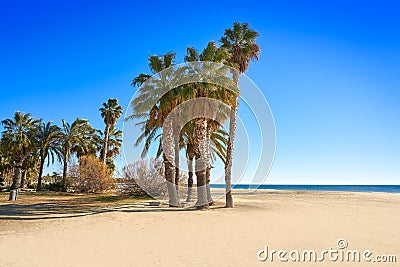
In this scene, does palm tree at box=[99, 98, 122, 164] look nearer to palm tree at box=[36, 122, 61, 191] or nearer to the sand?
palm tree at box=[36, 122, 61, 191]

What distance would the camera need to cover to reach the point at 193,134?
22.7 metres

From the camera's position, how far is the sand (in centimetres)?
803

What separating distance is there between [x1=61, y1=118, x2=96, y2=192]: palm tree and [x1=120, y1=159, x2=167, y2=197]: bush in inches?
515

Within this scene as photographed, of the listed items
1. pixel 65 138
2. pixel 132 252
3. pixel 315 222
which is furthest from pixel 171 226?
pixel 65 138

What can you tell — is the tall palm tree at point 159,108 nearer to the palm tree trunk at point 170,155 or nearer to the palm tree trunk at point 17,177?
the palm tree trunk at point 170,155

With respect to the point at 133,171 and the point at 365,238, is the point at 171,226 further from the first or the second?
the point at 133,171

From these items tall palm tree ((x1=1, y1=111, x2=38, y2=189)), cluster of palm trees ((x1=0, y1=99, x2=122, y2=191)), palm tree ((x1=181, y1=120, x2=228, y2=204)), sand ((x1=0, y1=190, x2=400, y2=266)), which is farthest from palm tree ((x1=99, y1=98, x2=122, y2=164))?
sand ((x1=0, y1=190, x2=400, y2=266))

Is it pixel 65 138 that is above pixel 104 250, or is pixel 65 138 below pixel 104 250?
above

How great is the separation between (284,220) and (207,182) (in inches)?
316

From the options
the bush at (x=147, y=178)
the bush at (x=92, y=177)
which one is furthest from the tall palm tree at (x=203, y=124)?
the bush at (x=92, y=177)

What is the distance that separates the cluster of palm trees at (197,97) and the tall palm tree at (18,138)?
80.2 feet

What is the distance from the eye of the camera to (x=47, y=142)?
1626 inches

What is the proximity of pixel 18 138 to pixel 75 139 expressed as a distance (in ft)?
22.3

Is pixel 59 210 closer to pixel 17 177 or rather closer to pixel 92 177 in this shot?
pixel 92 177
